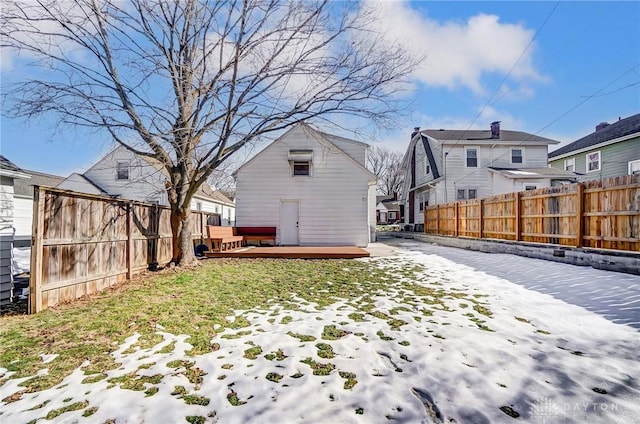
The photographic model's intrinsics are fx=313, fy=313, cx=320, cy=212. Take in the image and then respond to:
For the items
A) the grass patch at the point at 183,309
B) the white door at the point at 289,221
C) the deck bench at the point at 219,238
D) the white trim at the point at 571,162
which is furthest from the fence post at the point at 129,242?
the white trim at the point at 571,162

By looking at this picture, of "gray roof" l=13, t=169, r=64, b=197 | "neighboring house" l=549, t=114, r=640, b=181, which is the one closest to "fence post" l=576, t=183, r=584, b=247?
"neighboring house" l=549, t=114, r=640, b=181

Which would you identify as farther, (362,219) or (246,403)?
(362,219)

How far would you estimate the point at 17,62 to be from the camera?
21.7ft

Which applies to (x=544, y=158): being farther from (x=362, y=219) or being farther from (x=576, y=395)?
(x=576, y=395)

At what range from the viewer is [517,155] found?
765 inches

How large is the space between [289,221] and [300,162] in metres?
2.72

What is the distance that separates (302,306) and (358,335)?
1.38 metres

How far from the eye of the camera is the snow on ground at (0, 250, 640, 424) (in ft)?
7.12

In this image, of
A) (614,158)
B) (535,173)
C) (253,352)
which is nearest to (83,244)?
(253,352)

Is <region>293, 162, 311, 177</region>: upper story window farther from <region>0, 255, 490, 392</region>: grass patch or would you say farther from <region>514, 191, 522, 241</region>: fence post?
<region>514, 191, 522, 241</region>: fence post

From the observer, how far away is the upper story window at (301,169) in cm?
1422

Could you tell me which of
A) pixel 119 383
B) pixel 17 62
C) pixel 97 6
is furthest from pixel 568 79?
pixel 17 62

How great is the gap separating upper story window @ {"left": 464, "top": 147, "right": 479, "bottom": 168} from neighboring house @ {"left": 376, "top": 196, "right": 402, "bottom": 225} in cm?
2846

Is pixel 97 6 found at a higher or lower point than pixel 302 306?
higher
